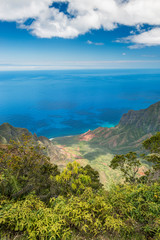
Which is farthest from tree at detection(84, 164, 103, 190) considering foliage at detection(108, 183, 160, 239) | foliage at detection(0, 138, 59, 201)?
foliage at detection(108, 183, 160, 239)

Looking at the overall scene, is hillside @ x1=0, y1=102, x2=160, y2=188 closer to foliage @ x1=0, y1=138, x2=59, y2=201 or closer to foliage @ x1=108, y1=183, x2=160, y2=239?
foliage @ x1=0, y1=138, x2=59, y2=201

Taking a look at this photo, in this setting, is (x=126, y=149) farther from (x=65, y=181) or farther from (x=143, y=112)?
(x=65, y=181)

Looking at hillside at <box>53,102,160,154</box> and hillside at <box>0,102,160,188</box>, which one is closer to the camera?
hillside at <box>0,102,160,188</box>

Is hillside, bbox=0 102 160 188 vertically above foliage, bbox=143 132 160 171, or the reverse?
foliage, bbox=143 132 160 171

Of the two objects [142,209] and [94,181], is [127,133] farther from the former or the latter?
[142,209]

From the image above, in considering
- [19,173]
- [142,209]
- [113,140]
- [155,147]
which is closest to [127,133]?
[113,140]

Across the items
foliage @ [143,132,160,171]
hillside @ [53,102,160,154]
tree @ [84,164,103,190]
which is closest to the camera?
foliage @ [143,132,160,171]

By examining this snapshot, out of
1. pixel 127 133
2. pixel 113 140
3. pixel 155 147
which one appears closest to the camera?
pixel 155 147

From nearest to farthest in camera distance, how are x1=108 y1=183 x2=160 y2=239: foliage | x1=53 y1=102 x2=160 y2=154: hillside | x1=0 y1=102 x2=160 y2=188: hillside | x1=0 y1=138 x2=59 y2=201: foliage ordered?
x1=108 y1=183 x2=160 y2=239: foliage < x1=0 y1=138 x2=59 y2=201: foliage < x1=0 y1=102 x2=160 y2=188: hillside < x1=53 y1=102 x2=160 y2=154: hillside

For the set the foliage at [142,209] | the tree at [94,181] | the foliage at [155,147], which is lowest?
the tree at [94,181]

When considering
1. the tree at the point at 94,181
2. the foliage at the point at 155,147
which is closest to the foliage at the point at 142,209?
the tree at the point at 94,181

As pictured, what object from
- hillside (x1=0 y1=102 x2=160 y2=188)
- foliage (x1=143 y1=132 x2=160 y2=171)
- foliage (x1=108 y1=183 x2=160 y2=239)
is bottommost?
hillside (x1=0 y1=102 x2=160 y2=188)

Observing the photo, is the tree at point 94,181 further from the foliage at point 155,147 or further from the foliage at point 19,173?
the foliage at point 155,147

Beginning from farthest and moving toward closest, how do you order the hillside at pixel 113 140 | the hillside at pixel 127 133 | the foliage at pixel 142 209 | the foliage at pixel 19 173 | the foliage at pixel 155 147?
1. the hillside at pixel 127 133
2. the hillside at pixel 113 140
3. the foliage at pixel 155 147
4. the foliage at pixel 19 173
5. the foliage at pixel 142 209
